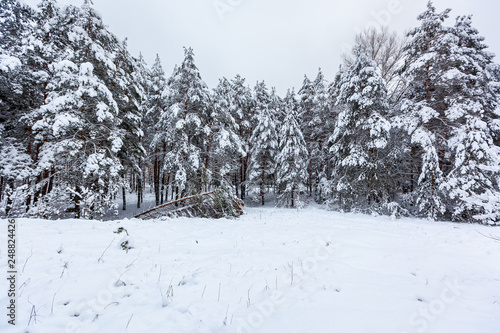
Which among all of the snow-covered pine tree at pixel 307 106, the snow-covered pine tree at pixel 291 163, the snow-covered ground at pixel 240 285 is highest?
the snow-covered pine tree at pixel 307 106

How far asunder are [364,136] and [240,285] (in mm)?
13180

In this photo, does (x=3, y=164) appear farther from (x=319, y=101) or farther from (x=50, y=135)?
(x=319, y=101)

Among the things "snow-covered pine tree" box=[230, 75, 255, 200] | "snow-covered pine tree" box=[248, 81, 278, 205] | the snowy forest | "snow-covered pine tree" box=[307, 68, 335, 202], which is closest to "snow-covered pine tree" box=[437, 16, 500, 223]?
the snowy forest

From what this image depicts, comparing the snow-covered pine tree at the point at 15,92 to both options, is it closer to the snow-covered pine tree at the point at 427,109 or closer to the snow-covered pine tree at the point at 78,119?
the snow-covered pine tree at the point at 78,119

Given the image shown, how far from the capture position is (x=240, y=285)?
336 cm

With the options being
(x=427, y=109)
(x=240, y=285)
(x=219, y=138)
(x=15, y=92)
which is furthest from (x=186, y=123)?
(x=427, y=109)

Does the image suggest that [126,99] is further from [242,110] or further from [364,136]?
[364,136]

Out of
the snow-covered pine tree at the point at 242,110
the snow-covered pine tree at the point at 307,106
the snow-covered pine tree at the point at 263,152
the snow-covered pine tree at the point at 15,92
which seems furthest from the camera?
the snow-covered pine tree at the point at 307,106

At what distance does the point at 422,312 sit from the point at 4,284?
5592mm

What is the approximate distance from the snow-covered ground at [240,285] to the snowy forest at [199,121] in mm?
3678

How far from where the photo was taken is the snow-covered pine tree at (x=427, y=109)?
36.0 feet

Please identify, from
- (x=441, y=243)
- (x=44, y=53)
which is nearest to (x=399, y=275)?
(x=441, y=243)

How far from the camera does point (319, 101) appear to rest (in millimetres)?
20094

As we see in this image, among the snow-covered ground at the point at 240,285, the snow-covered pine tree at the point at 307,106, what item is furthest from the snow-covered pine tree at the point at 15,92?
the snow-covered pine tree at the point at 307,106
